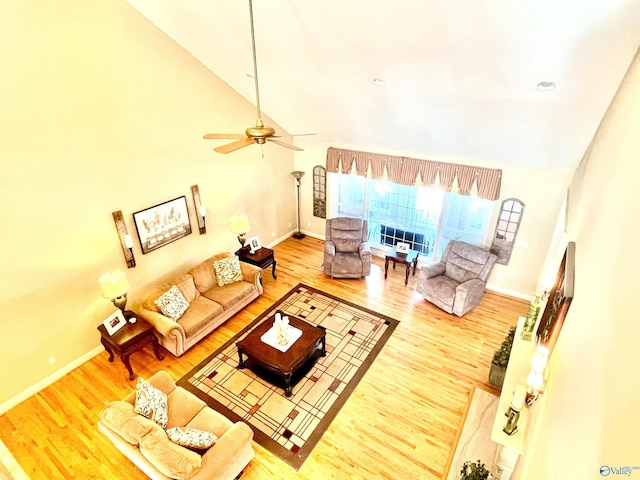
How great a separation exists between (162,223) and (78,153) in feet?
5.12

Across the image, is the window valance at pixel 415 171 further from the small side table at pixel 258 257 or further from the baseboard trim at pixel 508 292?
the small side table at pixel 258 257

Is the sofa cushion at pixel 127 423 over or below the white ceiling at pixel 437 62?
below

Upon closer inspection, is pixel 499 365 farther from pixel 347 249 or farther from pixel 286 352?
pixel 347 249

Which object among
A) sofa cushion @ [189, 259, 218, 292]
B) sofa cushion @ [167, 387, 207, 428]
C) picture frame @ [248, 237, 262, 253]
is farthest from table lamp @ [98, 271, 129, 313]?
picture frame @ [248, 237, 262, 253]

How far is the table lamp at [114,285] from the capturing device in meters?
4.77

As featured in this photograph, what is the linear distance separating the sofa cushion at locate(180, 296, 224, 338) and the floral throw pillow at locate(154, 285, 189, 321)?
11 cm

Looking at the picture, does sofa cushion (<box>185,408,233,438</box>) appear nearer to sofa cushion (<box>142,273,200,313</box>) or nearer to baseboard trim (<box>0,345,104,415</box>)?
sofa cushion (<box>142,273,200,313</box>)

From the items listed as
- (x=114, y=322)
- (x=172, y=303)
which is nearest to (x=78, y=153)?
A: (x=114, y=322)

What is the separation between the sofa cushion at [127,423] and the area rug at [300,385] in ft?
4.40

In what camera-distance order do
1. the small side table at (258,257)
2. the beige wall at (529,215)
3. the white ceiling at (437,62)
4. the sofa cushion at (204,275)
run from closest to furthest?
the white ceiling at (437,62) → the beige wall at (529,215) → the sofa cushion at (204,275) → the small side table at (258,257)

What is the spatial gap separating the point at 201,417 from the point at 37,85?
166 inches

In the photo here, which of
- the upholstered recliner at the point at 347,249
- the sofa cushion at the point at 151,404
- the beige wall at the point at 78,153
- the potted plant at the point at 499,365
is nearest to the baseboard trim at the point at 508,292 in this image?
the potted plant at the point at 499,365

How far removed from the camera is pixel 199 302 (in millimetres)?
5965

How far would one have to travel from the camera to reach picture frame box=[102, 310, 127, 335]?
491 cm
